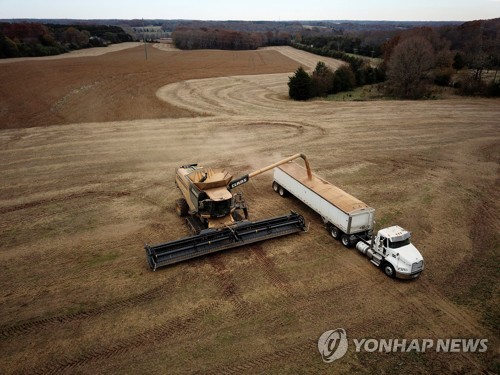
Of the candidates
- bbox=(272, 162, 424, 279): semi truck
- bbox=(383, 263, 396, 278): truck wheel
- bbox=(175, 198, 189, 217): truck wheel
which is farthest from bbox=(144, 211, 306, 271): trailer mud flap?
bbox=(383, 263, 396, 278): truck wheel

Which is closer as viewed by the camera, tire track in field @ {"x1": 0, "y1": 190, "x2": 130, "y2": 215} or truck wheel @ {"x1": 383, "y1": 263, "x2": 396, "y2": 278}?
truck wheel @ {"x1": 383, "y1": 263, "x2": 396, "y2": 278}

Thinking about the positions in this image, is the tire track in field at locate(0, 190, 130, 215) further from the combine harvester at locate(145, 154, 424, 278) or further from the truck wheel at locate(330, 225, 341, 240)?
the truck wheel at locate(330, 225, 341, 240)

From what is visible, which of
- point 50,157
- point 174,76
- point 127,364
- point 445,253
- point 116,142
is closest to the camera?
point 127,364

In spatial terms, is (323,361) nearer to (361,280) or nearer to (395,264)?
(361,280)

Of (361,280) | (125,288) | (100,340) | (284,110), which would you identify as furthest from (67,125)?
(361,280)

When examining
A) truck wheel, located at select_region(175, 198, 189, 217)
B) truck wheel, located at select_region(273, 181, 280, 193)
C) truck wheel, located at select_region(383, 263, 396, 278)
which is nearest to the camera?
truck wheel, located at select_region(383, 263, 396, 278)

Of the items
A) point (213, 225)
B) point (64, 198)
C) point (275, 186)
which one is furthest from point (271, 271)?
point (64, 198)
